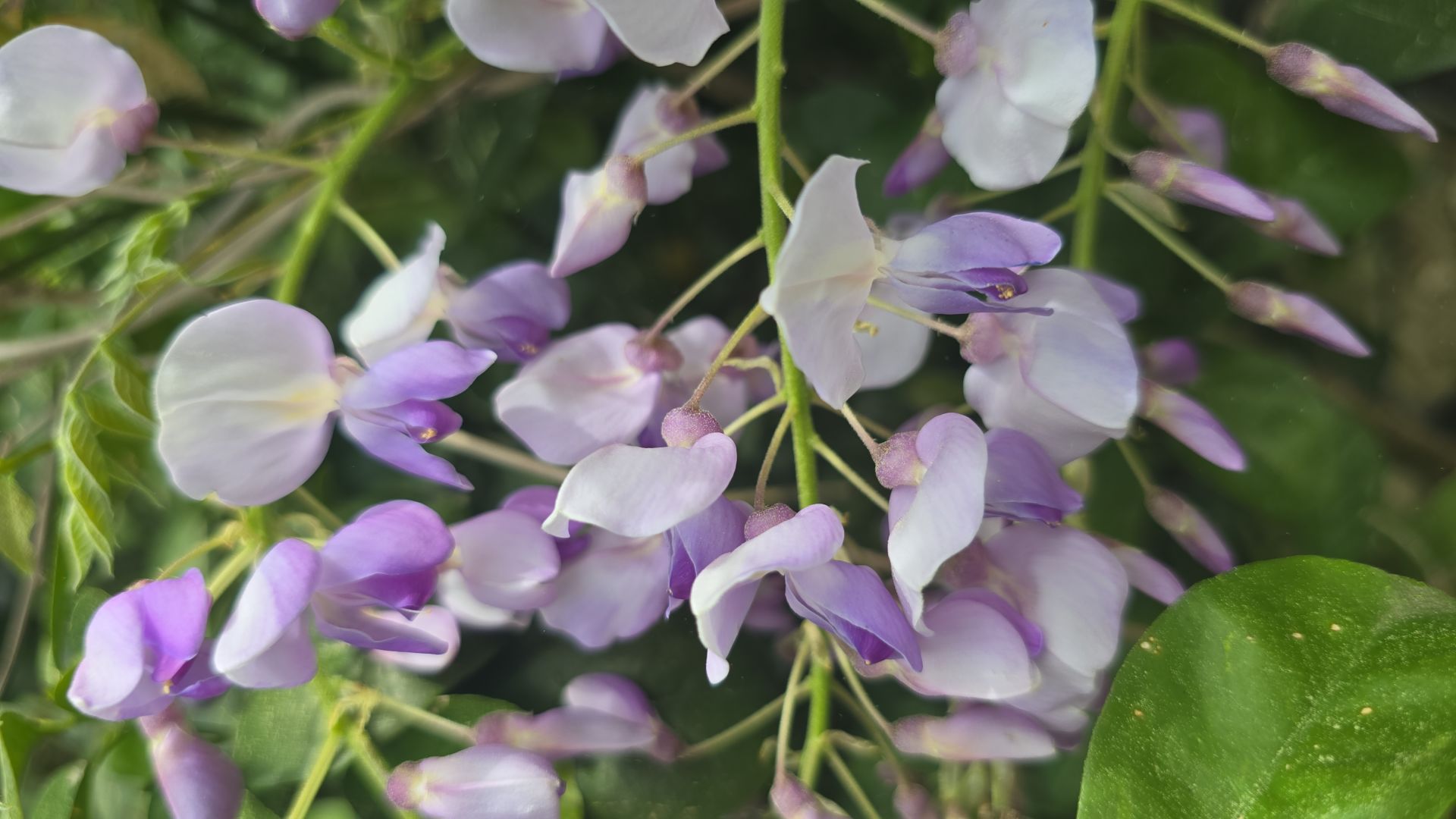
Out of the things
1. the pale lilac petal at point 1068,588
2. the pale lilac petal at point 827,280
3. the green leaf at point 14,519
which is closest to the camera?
the pale lilac petal at point 827,280

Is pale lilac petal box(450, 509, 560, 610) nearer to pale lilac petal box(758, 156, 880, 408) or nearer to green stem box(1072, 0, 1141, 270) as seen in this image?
pale lilac petal box(758, 156, 880, 408)

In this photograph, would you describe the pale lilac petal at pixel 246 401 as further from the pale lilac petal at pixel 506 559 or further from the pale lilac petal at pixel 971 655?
the pale lilac petal at pixel 971 655

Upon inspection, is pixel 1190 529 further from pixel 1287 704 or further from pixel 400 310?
pixel 400 310

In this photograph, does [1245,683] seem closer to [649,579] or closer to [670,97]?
[649,579]

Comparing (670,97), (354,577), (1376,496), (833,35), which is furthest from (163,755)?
(1376,496)

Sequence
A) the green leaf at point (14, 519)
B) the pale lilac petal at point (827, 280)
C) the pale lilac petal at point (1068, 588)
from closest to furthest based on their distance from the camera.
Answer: the pale lilac petal at point (827, 280) < the pale lilac petal at point (1068, 588) < the green leaf at point (14, 519)

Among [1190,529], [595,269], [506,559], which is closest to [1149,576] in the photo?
[1190,529]

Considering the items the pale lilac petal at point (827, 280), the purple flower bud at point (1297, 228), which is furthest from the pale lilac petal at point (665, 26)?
the purple flower bud at point (1297, 228)
